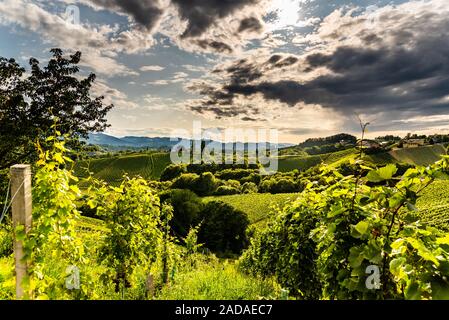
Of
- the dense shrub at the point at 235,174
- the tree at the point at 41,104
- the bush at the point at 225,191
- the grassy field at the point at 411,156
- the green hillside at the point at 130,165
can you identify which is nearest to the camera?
the tree at the point at 41,104

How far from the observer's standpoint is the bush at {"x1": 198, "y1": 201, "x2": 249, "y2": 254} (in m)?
45.0

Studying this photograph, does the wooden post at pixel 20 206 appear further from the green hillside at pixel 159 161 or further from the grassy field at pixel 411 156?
the grassy field at pixel 411 156

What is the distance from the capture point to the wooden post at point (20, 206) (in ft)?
9.34

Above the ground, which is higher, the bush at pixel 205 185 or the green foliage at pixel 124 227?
the green foliage at pixel 124 227

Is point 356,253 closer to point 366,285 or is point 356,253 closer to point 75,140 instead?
point 366,285

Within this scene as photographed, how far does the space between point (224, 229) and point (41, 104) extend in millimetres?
34155

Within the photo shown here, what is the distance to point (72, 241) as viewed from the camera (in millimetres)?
3314

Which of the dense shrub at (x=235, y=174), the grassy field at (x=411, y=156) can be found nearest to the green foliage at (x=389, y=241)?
the dense shrub at (x=235, y=174)

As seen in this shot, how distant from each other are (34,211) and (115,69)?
8.16 m

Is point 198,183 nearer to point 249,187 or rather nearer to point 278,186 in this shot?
point 249,187

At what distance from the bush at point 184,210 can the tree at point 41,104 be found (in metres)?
31.7

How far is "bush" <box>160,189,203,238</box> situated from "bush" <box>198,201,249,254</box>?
2.96 m

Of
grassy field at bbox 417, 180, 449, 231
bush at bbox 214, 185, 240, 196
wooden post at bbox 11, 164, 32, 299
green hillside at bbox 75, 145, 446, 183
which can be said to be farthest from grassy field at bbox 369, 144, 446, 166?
wooden post at bbox 11, 164, 32, 299

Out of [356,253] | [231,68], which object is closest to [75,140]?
[231,68]
